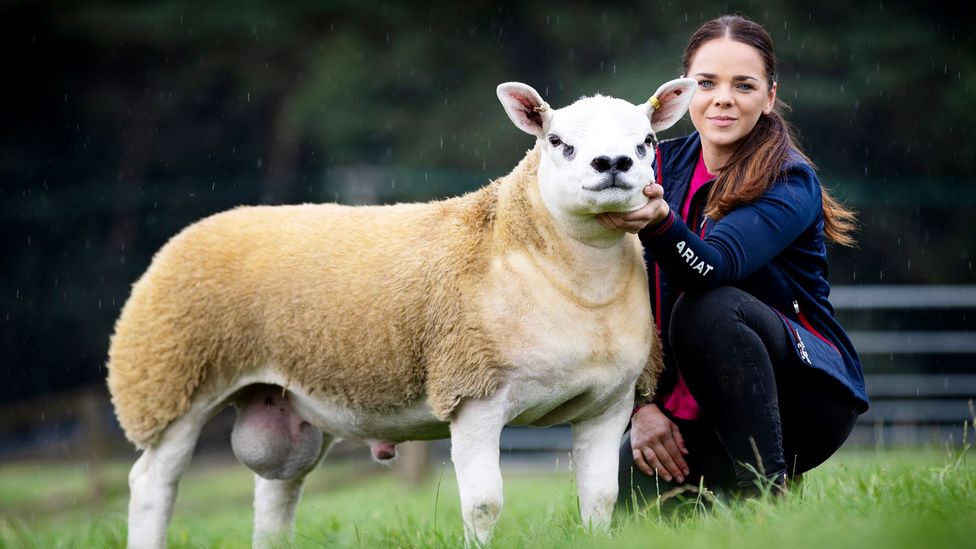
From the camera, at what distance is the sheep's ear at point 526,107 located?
3.52 meters

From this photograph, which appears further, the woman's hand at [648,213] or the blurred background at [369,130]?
the blurred background at [369,130]

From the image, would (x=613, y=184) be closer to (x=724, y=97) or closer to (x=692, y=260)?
(x=692, y=260)

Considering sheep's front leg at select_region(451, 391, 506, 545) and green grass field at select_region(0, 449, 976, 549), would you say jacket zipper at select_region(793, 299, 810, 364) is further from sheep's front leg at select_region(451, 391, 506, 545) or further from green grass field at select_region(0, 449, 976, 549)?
sheep's front leg at select_region(451, 391, 506, 545)

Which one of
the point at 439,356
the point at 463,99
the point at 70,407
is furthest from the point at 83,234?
the point at 439,356

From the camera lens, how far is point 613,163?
126 inches

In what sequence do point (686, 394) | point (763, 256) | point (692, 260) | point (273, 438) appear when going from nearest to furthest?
point (692, 260) → point (763, 256) → point (686, 394) → point (273, 438)

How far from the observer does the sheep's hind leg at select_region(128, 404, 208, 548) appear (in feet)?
13.5

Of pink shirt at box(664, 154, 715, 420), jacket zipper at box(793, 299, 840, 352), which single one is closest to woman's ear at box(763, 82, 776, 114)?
pink shirt at box(664, 154, 715, 420)

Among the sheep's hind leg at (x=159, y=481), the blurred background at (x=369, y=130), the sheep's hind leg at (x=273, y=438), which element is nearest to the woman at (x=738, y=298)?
the sheep's hind leg at (x=273, y=438)

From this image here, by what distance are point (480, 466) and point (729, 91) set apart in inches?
54.4

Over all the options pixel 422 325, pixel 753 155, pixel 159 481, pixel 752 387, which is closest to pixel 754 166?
pixel 753 155

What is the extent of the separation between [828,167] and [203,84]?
7580mm

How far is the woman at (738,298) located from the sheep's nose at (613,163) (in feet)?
0.34

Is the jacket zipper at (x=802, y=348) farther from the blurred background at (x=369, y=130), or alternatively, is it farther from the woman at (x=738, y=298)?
the blurred background at (x=369, y=130)
